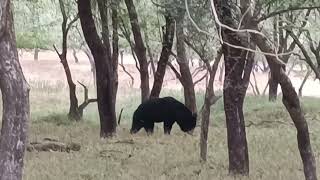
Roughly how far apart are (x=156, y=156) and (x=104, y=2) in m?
5.42

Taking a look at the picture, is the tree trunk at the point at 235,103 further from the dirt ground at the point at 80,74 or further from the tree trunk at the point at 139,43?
the dirt ground at the point at 80,74

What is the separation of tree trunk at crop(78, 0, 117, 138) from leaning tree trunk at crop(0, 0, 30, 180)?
22.4ft

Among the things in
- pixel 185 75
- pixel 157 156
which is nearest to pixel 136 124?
pixel 185 75

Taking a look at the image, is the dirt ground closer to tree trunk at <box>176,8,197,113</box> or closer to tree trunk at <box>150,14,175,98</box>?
tree trunk at <box>176,8,197,113</box>

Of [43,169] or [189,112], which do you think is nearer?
[43,169]

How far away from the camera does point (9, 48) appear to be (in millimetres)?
6418

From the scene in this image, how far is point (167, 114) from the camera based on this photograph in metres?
15.0

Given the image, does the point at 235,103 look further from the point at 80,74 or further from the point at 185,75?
the point at 80,74

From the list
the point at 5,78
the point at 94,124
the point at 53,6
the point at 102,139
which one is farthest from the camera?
the point at 53,6

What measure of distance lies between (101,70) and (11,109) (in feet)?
23.8

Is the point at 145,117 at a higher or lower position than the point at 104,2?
lower

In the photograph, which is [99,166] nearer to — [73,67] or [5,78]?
[5,78]

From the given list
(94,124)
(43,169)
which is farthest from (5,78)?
(94,124)

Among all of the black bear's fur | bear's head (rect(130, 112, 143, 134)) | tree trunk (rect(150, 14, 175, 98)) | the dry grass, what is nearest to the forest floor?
the dry grass
